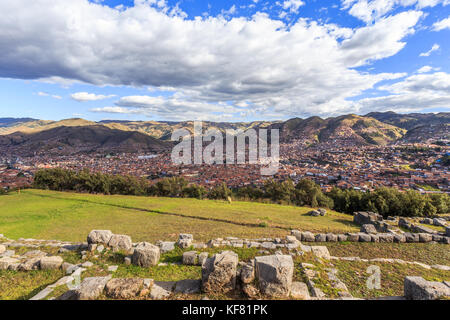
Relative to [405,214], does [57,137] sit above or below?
above

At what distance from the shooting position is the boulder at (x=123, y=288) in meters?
5.29

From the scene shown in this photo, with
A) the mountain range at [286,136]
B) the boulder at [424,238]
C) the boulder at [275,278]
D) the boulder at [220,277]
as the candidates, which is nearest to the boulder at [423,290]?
the boulder at [275,278]

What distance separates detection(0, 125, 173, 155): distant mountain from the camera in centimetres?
14175

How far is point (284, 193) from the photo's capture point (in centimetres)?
2933

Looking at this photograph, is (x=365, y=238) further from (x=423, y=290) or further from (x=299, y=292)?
(x=299, y=292)

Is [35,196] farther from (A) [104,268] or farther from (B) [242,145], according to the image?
(B) [242,145]

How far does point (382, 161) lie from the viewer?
73562 millimetres

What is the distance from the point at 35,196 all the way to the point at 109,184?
356 inches

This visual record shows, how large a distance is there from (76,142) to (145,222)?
633 ft

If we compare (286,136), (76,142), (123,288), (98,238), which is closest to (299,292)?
(123,288)

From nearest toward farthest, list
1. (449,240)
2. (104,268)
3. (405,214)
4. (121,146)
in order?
(104,268) < (449,240) < (405,214) < (121,146)

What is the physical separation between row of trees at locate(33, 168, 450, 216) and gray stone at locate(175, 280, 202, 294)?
23094 millimetres
